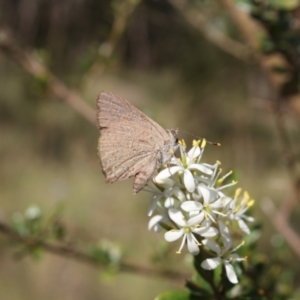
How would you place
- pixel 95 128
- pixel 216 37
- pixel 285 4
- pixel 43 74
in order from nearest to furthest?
1. pixel 285 4
2. pixel 43 74
3. pixel 216 37
4. pixel 95 128

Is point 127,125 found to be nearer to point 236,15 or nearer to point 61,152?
point 236,15

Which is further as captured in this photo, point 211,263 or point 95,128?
point 95,128

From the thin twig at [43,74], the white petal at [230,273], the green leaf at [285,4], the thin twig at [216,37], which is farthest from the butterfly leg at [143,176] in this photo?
the thin twig at [216,37]

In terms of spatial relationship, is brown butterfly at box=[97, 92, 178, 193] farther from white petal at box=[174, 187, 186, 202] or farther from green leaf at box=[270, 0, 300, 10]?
green leaf at box=[270, 0, 300, 10]

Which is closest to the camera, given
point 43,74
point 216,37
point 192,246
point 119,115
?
point 192,246

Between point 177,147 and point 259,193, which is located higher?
point 259,193

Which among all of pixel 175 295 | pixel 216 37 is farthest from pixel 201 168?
pixel 216 37

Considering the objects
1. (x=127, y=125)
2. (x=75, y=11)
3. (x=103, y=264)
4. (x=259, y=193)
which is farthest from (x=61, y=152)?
(x=127, y=125)

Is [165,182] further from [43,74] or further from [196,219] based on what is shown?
[43,74]
